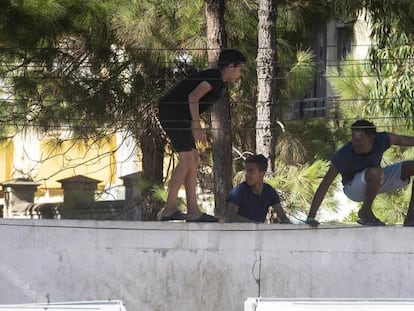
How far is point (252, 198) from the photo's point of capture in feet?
25.1

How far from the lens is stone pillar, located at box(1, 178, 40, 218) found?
11.7m

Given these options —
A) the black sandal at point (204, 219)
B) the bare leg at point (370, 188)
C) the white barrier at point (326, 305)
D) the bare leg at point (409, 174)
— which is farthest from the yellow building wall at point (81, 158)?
the white barrier at point (326, 305)

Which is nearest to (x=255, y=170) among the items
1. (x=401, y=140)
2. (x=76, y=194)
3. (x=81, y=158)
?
(x=401, y=140)

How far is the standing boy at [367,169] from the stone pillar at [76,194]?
139 inches

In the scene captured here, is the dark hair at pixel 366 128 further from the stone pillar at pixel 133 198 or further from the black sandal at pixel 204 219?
the stone pillar at pixel 133 198

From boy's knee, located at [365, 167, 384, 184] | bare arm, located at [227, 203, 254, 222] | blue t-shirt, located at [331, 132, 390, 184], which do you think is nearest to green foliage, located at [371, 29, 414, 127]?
blue t-shirt, located at [331, 132, 390, 184]

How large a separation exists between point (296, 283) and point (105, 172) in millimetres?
5360

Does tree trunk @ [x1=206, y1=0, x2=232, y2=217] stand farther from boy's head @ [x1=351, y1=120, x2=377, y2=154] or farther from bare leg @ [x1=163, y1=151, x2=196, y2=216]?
boy's head @ [x1=351, y1=120, x2=377, y2=154]

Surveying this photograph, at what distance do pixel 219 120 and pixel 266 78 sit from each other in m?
0.60

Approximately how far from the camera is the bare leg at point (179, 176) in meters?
7.61

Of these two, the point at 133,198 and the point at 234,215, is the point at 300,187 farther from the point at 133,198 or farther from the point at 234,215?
the point at 133,198

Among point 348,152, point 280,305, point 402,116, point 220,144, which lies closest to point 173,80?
point 220,144

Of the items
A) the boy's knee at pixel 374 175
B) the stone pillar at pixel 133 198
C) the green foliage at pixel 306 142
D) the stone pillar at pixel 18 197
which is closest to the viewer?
the boy's knee at pixel 374 175

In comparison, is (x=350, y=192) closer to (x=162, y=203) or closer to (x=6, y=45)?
(x=162, y=203)
